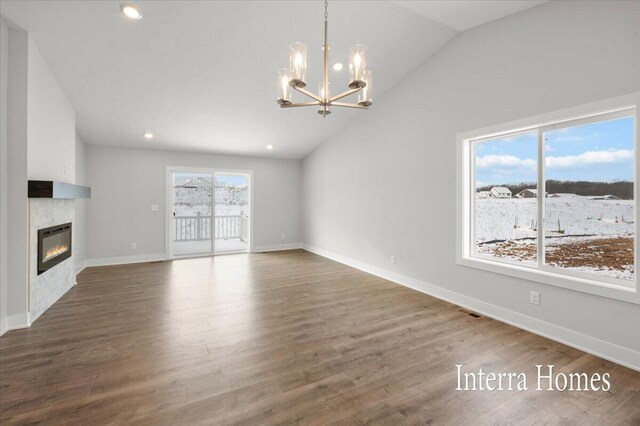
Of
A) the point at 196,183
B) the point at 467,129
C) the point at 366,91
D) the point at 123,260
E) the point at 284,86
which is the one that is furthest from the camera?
the point at 196,183

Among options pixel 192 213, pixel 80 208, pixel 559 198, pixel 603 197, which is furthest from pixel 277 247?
pixel 603 197

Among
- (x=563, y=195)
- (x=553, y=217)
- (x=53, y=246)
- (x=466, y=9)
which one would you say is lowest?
(x=53, y=246)

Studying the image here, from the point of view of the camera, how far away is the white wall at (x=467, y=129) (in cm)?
236

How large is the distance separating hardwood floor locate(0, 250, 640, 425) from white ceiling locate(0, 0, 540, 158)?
284cm

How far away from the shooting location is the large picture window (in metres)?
2.41

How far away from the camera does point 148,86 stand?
3885 millimetres

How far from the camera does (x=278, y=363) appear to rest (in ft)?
7.34

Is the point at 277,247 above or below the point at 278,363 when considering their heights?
above

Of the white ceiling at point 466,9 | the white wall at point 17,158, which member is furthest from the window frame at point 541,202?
the white wall at point 17,158

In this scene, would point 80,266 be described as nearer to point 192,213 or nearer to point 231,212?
point 192,213

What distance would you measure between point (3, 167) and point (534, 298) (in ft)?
17.6

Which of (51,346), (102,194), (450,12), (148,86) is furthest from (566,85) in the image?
(102,194)

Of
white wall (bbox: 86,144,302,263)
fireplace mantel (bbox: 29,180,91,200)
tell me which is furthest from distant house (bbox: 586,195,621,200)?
white wall (bbox: 86,144,302,263)

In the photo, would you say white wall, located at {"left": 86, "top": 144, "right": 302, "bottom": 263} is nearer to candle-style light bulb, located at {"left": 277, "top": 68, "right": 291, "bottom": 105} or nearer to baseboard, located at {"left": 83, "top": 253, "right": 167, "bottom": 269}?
baseboard, located at {"left": 83, "top": 253, "right": 167, "bottom": 269}
